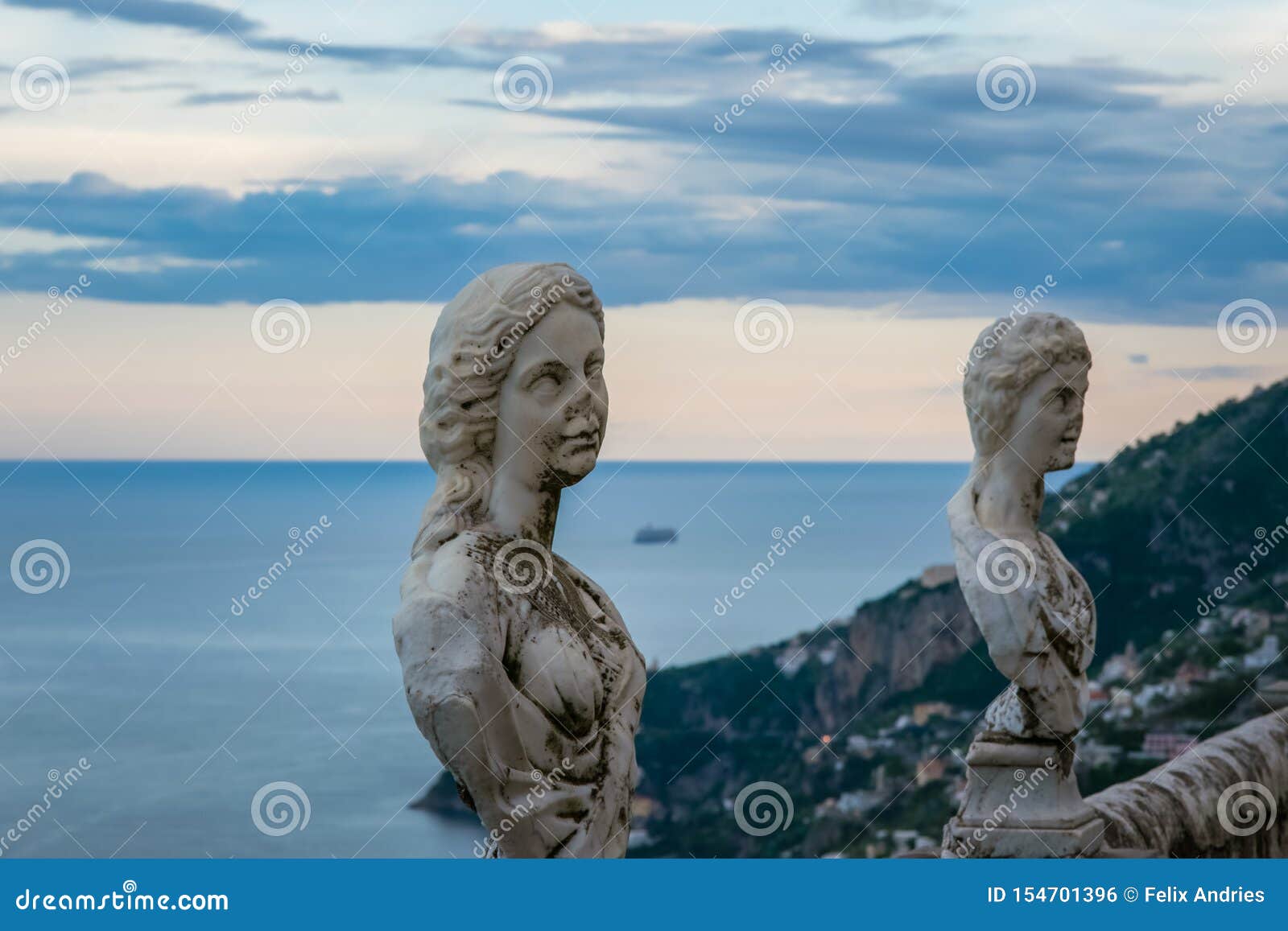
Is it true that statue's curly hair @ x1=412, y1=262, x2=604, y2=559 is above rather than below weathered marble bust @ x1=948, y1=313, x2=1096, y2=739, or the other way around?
below

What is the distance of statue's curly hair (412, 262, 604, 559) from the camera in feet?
22.4

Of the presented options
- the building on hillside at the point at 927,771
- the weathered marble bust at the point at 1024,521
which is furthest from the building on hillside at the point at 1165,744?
the weathered marble bust at the point at 1024,521

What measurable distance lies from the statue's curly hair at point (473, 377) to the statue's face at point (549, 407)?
34 mm

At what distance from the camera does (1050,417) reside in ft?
32.4

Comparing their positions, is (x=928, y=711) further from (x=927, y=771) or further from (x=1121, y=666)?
(x=927, y=771)

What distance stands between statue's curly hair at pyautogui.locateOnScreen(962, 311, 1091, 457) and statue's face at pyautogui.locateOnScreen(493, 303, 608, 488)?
3.47 metres

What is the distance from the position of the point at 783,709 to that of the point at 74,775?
12.2 m

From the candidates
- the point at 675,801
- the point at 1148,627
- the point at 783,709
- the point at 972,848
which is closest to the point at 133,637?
the point at 972,848

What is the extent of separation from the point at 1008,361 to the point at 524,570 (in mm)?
3819

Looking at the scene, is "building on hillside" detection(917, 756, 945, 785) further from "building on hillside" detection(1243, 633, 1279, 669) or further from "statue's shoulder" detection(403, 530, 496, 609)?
"statue's shoulder" detection(403, 530, 496, 609)

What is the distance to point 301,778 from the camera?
A: 10078mm

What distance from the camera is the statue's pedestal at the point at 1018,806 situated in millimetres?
9875

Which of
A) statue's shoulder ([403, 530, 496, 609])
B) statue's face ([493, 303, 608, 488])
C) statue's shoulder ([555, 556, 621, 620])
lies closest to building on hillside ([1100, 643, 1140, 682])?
statue's shoulder ([555, 556, 621, 620])

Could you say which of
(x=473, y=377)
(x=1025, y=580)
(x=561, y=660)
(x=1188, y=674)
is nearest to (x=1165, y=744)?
(x=1188, y=674)
